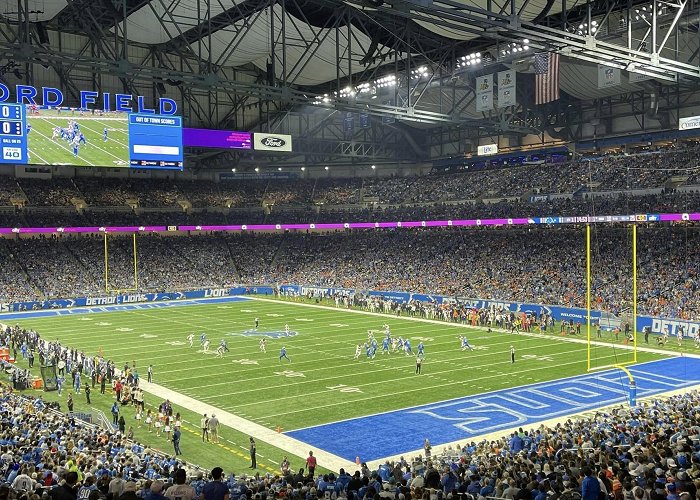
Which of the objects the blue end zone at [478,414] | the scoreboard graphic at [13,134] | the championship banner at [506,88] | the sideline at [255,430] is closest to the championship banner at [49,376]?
the sideline at [255,430]

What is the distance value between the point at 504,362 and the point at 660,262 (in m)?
16.2

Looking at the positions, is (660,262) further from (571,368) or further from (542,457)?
(542,457)

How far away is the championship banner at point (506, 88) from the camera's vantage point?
34059mm

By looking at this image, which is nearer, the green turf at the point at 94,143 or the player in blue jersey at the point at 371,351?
the player in blue jersey at the point at 371,351

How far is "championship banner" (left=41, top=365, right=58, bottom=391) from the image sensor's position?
26906 millimetres

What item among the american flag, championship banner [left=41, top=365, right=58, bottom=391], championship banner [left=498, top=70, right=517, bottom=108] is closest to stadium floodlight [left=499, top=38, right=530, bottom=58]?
championship banner [left=498, top=70, right=517, bottom=108]

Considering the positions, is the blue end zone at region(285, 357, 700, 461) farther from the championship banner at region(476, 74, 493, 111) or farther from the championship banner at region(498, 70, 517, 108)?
the championship banner at region(476, 74, 493, 111)

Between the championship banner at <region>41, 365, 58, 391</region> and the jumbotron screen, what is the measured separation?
17685mm

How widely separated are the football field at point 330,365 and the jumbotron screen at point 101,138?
33.3 feet

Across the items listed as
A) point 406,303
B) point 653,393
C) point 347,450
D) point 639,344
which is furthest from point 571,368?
point 406,303

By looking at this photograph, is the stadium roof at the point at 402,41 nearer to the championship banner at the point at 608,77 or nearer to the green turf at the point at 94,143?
the championship banner at the point at 608,77

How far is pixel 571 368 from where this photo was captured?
28906mm

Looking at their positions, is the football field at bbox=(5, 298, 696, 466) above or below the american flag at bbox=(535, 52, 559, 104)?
below

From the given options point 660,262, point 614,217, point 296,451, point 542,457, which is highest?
point 614,217
